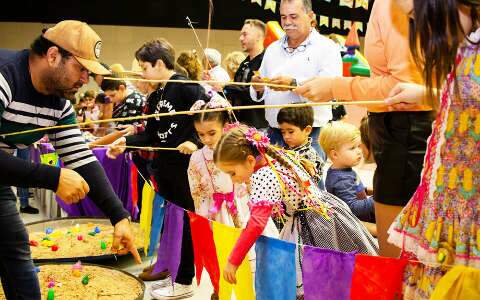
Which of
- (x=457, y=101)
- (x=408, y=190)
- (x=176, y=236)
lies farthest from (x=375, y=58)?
(x=176, y=236)

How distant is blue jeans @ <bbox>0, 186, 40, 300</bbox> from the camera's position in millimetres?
2297

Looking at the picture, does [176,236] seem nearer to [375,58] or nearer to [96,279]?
[96,279]

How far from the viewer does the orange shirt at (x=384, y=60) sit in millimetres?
1930

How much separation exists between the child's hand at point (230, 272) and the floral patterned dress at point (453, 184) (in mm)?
765

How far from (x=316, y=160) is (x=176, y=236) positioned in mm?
872

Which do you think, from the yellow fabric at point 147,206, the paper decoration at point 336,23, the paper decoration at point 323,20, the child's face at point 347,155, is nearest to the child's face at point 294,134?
the child's face at point 347,155

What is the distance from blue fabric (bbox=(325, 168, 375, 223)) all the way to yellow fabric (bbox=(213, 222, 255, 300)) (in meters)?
1.15

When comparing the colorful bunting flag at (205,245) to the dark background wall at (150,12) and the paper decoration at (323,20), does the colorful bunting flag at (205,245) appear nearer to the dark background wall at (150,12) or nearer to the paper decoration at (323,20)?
the paper decoration at (323,20)

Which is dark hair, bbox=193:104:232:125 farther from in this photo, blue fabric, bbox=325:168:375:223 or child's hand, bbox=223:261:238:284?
child's hand, bbox=223:261:238:284

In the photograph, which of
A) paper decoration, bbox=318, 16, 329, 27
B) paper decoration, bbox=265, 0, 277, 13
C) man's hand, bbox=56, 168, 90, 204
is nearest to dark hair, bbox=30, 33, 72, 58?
man's hand, bbox=56, 168, 90, 204

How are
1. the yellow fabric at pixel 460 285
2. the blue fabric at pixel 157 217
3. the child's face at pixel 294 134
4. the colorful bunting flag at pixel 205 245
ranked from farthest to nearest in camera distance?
the blue fabric at pixel 157 217 → the child's face at pixel 294 134 → the colorful bunting flag at pixel 205 245 → the yellow fabric at pixel 460 285

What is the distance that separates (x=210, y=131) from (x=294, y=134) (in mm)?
466

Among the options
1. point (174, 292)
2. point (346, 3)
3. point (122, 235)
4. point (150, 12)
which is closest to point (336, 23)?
point (346, 3)

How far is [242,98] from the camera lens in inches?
171
